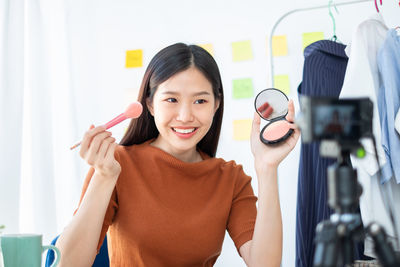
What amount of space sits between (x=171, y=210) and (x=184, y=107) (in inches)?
11.3

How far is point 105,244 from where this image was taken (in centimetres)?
116

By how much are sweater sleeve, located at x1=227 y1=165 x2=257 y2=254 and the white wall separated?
2.94ft

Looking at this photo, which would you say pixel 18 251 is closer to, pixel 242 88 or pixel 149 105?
pixel 149 105

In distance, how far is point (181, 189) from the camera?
1184 mm

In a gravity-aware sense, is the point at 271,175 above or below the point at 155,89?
below

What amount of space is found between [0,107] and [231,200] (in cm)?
102

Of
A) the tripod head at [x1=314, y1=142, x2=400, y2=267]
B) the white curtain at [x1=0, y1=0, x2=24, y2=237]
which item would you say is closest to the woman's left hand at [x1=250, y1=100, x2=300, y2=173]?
the tripod head at [x1=314, y1=142, x2=400, y2=267]

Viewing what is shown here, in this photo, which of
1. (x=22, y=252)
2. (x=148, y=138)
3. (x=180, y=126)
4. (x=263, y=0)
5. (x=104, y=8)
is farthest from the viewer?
(x=104, y=8)

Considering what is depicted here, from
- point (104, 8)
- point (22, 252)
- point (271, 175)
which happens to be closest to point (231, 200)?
point (271, 175)

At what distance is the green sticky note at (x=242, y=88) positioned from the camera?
86.4 inches

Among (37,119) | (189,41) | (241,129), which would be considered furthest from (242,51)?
(37,119)

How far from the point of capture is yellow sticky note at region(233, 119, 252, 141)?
85.7 inches

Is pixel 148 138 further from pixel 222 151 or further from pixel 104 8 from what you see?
pixel 104 8

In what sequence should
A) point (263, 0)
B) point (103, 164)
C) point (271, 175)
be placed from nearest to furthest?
point (103, 164)
point (271, 175)
point (263, 0)
